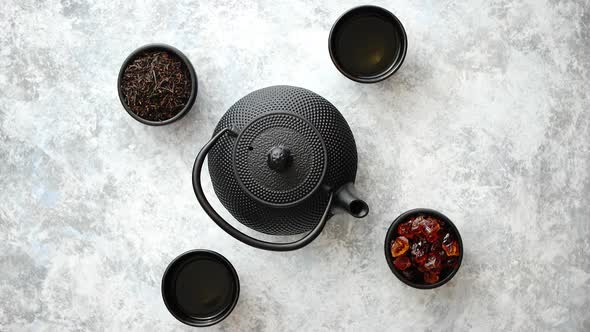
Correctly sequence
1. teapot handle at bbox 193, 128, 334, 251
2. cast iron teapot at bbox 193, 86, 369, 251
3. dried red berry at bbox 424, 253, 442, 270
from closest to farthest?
teapot handle at bbox 193, 128, 334, 251
cast iron teapot at bbox 193, 86, 369, 251
dried red berry at bbox 424, 253, 442, 270

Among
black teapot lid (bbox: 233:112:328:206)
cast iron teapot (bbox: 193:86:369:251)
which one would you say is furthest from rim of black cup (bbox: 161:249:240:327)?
black teapot lid (bbox: 233:112:328:206)

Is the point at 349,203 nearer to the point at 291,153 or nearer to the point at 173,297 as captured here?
the point at 291,153

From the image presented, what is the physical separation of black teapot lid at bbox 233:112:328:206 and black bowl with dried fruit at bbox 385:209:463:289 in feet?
1.47

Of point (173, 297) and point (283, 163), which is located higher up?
point (283, 163)

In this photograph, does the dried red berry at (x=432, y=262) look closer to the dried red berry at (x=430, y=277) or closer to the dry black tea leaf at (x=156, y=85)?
the dried red berry at (x=430, y=277)

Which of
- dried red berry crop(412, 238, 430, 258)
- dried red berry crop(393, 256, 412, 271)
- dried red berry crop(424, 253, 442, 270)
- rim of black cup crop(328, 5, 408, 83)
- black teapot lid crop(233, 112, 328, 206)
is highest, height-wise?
rim of black cup crop(328, 5, 408, 83)

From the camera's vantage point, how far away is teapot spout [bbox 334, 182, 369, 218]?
144 cm

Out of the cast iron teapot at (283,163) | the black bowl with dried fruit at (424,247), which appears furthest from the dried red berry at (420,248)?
the cast iron teapot at (283,163)

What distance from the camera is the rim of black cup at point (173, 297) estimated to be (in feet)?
5.92

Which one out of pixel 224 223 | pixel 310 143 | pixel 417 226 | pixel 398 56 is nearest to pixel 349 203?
pixel 310 143

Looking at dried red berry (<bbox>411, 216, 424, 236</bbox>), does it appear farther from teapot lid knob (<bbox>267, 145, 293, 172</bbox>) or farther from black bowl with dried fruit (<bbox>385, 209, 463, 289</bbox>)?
teapot lid knob (<bbox>267, 145, 293, 172</bbox>)

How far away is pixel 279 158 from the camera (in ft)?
4.60

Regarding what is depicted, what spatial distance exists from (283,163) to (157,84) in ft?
2.03

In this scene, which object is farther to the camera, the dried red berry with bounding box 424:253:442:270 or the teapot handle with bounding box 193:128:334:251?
the dried red berry with bounding box 424:253:442:270
